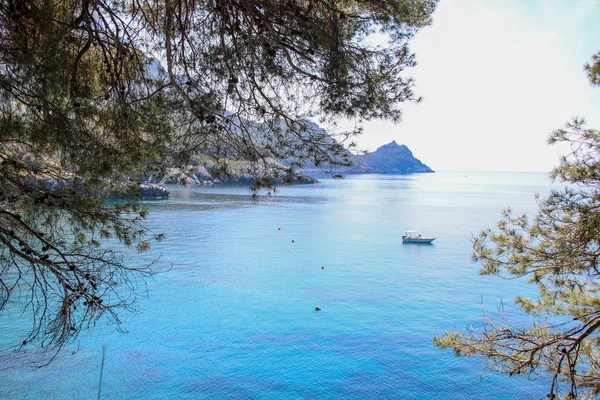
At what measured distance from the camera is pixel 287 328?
1402 cm

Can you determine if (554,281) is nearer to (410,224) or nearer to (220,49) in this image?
(220,49)

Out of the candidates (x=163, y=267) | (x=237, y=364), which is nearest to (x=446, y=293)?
(x=237, y=364)

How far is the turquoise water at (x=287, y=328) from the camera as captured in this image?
33.5 ft

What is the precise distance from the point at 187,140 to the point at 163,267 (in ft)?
55.6

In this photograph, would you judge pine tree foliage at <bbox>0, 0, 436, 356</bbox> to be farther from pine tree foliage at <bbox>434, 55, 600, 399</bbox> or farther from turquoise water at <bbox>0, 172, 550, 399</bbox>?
turquoise water at <bbox>0, 172, 550, 399</bbox>

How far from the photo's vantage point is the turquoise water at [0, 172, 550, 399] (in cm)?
1022

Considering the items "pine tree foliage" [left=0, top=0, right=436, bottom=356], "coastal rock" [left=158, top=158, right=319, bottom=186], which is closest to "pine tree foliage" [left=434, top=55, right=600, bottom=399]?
"pine tree foliage" [left=0, top=0, right=436, bottom=356]

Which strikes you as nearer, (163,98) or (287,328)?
(163,98)

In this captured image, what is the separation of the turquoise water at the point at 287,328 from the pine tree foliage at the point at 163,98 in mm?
5040

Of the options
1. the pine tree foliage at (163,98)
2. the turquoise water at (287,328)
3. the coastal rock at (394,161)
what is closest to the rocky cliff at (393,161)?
the coastal rock at (394,161)

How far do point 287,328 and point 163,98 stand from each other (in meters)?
10.5

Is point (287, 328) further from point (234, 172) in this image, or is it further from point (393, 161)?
point (393, 161)

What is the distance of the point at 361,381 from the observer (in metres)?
10.5

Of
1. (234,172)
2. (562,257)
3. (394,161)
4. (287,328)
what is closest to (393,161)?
(394,161)
